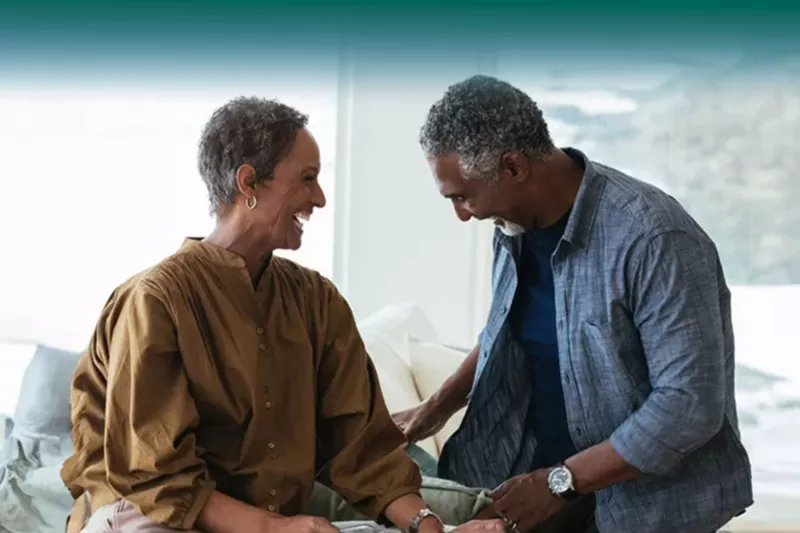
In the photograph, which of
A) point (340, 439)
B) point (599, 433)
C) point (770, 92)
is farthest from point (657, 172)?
point (340, 439)

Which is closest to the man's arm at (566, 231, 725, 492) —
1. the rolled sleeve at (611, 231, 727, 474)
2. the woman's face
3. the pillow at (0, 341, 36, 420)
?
the rolled sleeve at (611, 231, 727, 474)

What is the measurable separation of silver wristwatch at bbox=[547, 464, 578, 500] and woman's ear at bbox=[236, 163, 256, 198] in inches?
25.2

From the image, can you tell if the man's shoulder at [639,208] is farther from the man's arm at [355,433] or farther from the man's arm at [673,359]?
the man's arm at [355,433]

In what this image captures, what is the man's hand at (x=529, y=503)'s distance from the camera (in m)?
1.54

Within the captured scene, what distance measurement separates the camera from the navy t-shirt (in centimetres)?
171

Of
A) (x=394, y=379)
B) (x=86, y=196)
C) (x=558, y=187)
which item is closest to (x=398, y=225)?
(x=394, y=379)

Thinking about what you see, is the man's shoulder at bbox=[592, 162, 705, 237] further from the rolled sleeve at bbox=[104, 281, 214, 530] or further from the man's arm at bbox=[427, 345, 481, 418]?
the rolled sleeve at bbox=[104, 281, 214, 530]

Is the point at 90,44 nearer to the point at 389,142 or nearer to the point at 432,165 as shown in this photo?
the point at 432,165

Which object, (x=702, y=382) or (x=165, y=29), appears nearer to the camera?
(x=165, y=29)

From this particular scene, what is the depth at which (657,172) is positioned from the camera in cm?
289

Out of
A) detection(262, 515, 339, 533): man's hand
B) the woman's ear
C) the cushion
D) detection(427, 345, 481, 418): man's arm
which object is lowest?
the cushion

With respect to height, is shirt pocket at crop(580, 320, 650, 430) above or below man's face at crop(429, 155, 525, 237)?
below

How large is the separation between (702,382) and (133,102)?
5.62ft

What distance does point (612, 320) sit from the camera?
153 cm
